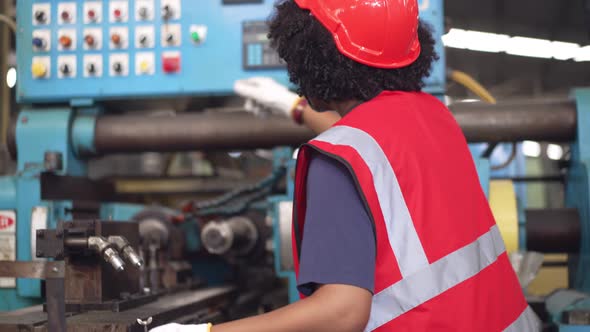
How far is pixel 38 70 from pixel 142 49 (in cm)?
36

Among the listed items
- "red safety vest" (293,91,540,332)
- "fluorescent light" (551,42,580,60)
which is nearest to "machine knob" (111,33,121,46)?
"red safety vest" (293,91,540,332)

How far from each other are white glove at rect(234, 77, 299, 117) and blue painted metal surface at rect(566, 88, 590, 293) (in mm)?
909

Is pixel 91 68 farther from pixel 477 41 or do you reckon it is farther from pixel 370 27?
pixel 477 41

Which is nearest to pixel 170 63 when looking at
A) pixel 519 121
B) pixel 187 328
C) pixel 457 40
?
pixel 519 121

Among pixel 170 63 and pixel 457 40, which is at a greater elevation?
pixel 457 40

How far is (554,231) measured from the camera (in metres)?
2.16

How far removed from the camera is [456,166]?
1.04 m

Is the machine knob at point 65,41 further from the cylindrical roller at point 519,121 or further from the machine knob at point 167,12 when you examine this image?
the cylindrical roller at point 519,121

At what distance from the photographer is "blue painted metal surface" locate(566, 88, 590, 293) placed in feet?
6.81

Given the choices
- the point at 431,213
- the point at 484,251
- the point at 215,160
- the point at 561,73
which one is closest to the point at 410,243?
the point at 431,213

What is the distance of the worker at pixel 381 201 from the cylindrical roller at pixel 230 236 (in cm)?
119

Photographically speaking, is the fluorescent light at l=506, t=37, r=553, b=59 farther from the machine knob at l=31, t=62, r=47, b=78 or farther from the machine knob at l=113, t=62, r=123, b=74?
the machine knob at l=31, t=62, r=47, b=78

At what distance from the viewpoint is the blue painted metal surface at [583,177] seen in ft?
6.81

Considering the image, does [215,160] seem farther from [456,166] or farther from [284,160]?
[456,166]
